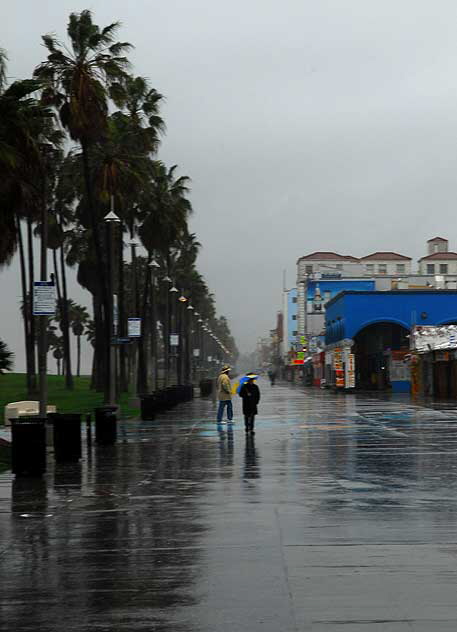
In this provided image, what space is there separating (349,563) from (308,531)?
1952mm

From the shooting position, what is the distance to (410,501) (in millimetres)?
13742

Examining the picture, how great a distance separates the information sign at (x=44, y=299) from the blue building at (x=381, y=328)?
6139cm

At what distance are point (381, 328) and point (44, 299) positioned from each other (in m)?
77.1

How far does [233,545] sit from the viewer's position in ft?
34.4

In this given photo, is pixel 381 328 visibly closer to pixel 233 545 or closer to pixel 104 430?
pixel 104 430

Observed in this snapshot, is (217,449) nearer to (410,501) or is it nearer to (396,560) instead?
(410,501)

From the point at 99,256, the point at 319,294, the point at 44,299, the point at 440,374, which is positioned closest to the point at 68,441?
the point at 44,299

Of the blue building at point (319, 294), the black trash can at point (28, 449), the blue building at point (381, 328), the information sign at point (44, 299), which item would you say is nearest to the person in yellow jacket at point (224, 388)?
the information sign at point (44, 299)

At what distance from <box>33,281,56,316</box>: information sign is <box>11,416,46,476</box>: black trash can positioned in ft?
25.9

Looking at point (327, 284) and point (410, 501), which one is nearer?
point (410, 501)

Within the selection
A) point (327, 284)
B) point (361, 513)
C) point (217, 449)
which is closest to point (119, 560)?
point (361, 513)

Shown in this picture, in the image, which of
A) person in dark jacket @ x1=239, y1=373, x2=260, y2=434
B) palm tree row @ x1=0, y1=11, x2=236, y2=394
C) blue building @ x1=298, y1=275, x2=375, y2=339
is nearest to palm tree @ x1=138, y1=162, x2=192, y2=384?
palm tree row @ x1=0, y1=11, x2=236, y2=394

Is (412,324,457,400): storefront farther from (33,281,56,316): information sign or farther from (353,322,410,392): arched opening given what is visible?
(33,281,56,316): information sign

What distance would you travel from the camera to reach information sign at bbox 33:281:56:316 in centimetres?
2523
